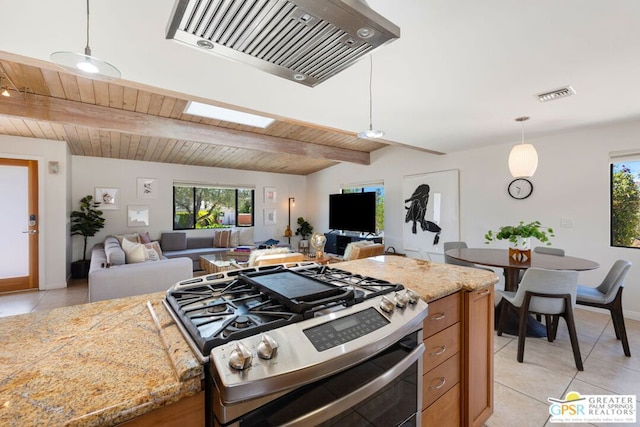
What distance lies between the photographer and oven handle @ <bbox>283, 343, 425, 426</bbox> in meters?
0.71

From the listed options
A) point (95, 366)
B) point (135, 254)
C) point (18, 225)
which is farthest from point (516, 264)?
point (18, 225)

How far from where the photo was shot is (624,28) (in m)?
1.57

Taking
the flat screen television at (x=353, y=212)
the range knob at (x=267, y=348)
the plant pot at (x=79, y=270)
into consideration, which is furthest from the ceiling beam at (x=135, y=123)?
the range knob at (x=267, y=348)

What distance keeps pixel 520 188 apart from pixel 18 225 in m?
7.54

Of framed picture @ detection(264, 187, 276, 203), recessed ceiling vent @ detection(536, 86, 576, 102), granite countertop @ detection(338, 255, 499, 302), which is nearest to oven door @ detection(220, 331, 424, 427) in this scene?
→ granite countertop @ detection(338, 255, 499, 302)

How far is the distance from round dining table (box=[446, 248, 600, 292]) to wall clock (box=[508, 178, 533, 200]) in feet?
3.98

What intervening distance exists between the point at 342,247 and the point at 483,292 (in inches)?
192

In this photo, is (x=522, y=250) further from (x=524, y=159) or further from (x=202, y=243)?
(x=202, y=243)

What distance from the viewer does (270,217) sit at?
24.7 ft

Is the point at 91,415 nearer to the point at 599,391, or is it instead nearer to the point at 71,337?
the point at 71,337

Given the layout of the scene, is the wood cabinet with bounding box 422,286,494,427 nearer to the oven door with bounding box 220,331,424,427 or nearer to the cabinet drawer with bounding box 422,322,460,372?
the cabinet drawer with bounding box 422,322,460,372

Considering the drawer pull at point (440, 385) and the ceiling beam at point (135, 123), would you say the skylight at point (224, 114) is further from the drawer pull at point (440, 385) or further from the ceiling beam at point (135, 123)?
the drawer pull at point (440, 385)

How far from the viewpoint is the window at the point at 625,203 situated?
3.17 m

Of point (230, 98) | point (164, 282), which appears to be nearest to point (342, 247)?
point (164, 282)
